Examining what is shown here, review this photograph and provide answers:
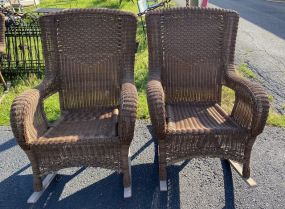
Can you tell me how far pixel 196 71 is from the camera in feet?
10.3

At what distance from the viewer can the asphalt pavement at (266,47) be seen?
5.02 meters

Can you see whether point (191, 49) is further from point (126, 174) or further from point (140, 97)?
point (140, 97)

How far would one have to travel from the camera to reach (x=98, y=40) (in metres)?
3.06

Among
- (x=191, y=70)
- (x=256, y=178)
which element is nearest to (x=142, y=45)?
(x=191, y=70)

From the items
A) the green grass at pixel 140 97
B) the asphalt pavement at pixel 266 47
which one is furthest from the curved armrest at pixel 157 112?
the asphalt pavement at pixel 266 47

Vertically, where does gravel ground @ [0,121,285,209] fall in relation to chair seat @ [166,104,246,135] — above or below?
below

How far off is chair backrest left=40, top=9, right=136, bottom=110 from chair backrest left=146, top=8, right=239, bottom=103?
0.83 feet

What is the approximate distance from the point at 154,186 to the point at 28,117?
3.82 ft

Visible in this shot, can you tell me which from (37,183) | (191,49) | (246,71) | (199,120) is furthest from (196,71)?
(246,71)

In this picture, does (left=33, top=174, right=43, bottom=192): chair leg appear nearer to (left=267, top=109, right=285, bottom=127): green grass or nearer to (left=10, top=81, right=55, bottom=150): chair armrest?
(left=10, top=81, right=55, bottom=150): chair armrest

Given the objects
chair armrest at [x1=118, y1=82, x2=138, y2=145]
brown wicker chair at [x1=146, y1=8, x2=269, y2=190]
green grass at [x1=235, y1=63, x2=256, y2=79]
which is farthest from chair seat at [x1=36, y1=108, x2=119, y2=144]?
green grass at [x1=235, y1=63, x2=256, y2=79]

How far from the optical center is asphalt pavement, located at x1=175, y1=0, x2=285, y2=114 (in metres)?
5.02

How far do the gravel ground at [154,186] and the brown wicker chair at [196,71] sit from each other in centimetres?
18

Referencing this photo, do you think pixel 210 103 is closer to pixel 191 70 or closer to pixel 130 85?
pixel 191 70
